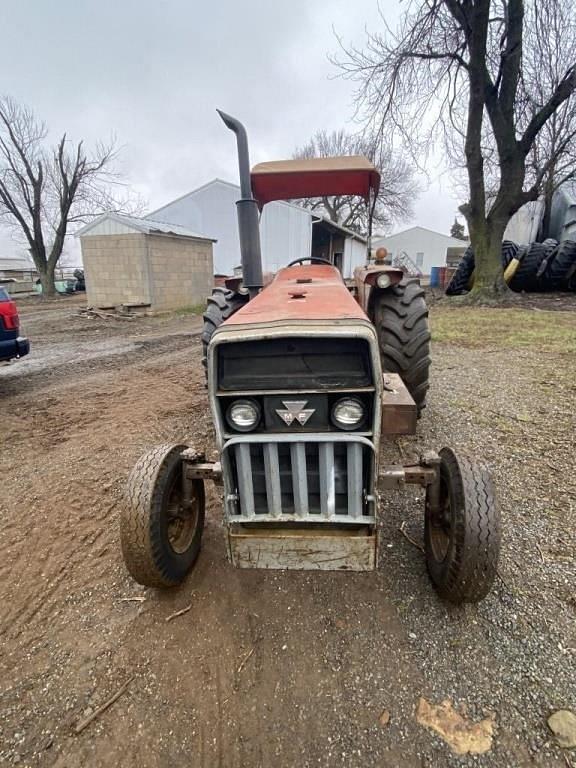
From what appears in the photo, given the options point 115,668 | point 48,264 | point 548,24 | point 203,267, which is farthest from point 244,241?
point 48,264

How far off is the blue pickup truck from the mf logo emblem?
4.75 m

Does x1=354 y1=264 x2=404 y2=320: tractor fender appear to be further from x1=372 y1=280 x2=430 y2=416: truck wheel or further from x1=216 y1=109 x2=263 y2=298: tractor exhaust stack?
x1=216 y1=109 x2=263 y2=298: tractor exhaust stack

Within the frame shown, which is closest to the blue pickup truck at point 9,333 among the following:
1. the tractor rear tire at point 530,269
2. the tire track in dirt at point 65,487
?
the tire track in dirt at point 65,487

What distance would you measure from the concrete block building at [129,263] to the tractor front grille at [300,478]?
474 inches

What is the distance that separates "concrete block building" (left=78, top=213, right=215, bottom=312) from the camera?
40.7 feet

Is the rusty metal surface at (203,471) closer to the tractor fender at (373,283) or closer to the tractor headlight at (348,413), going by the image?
the tractor headlight at (348,413)

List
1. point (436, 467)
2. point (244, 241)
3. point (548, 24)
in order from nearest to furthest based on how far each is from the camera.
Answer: point (436, 467) < point (244, 241) < point (548, 24)

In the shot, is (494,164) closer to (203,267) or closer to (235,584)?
(203,267)

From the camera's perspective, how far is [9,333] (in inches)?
196

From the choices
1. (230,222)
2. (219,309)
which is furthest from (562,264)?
(230,222)

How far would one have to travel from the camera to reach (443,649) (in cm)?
171

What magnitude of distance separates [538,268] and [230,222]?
1410 cm

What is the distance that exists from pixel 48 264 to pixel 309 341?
2361cm

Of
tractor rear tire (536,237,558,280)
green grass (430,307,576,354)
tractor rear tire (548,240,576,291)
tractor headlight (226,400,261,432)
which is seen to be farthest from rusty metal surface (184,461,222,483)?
tractor rear tire (536,237,558,280)
